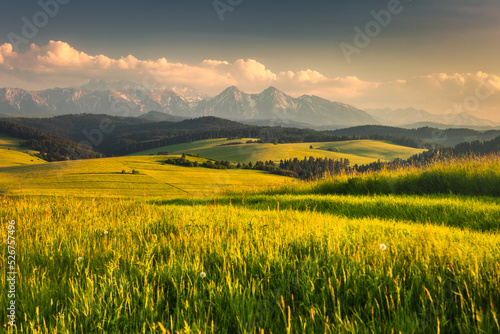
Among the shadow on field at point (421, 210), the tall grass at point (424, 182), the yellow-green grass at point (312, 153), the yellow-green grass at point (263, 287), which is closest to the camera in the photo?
the yellow-green grass at point (263, 287)

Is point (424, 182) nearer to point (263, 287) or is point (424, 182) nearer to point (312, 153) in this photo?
point (263, 287)

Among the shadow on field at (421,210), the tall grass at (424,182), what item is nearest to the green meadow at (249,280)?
the shadow on field at (421,210)

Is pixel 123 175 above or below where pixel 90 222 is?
below

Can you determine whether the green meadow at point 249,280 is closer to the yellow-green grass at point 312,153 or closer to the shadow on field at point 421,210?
the shadow on field at point 421,210

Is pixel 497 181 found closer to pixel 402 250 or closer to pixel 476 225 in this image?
pixel 476 225

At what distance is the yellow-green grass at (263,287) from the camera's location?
2590 millimetres

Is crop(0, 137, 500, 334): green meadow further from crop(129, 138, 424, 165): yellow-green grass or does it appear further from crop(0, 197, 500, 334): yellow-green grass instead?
crop(129, 138, 424, 165): yellow-green grass

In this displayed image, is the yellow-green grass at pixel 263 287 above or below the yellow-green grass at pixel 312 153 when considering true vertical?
above

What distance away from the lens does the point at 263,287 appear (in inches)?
129

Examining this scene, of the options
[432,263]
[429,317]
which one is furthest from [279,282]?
[432,263]

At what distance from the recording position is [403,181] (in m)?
13.9

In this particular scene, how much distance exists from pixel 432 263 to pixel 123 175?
7686 centimetres

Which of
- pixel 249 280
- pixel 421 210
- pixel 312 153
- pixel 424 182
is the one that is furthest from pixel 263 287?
pixel 312 153

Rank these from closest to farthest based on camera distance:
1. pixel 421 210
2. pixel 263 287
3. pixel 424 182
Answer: pixel 263 287 < pixel 421 210 < pixel 424 182
